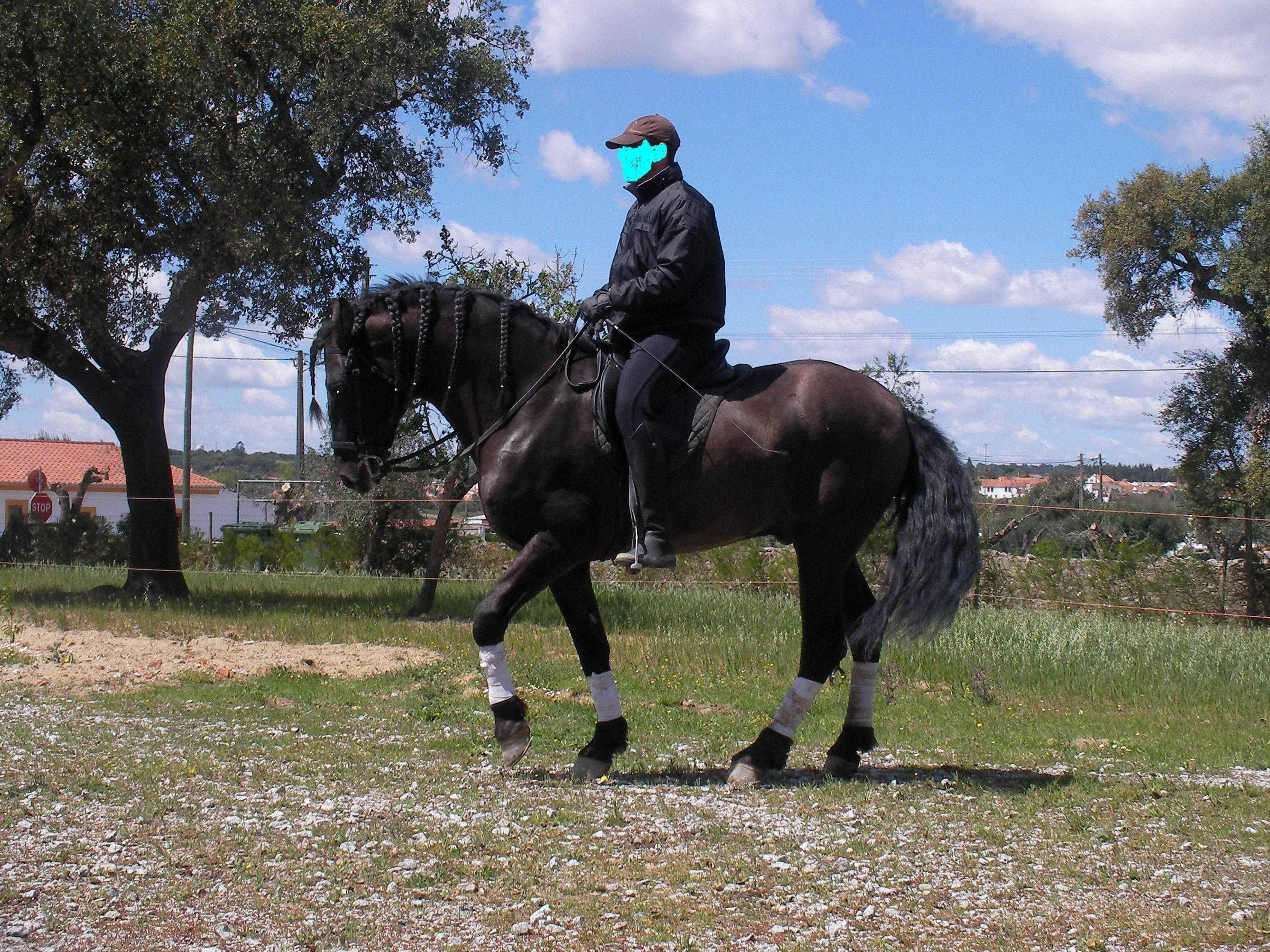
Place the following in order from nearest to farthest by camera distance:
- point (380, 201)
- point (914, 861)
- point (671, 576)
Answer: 1. point (914, 861)
2. point (380, 201)
3. point (671, 576)

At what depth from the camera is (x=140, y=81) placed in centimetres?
1670

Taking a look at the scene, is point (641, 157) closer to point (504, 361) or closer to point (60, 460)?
point (504, 361)

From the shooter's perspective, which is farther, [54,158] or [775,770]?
[54,158]

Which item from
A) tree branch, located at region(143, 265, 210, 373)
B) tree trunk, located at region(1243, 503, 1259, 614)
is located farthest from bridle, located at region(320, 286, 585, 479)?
tree trunk, located at region(1243, 503, 1259, 614)

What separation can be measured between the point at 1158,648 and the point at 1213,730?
267cm

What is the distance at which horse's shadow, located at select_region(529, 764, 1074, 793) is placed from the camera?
641cm

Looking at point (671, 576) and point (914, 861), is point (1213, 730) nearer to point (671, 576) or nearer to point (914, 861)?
point (914, 861)

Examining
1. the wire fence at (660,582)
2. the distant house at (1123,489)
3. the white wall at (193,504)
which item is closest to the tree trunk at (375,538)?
the wire fence at (660,582)

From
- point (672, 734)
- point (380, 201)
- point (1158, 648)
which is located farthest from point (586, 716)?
point (380, 201)

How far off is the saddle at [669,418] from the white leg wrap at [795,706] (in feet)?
4.74

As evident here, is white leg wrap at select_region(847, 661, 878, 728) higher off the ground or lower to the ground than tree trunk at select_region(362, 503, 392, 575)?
lower

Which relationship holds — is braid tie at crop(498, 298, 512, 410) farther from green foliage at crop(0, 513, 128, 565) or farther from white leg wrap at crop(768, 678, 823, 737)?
green foliage at crop(0, 513, 128, 565)

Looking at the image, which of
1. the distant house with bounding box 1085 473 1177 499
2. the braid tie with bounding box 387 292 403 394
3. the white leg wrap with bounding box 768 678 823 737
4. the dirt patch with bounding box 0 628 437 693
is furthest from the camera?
the distant house with bounding box 1085 473 1177 499

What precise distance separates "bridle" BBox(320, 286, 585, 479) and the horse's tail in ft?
6.93
